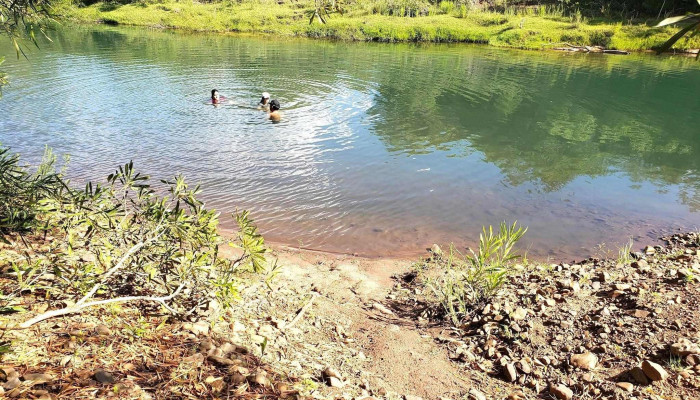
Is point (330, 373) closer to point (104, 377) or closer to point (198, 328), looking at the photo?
point (198, 328)

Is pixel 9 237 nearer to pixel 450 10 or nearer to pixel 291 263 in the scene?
pixel 291 263

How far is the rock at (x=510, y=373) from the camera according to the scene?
11.8 ft

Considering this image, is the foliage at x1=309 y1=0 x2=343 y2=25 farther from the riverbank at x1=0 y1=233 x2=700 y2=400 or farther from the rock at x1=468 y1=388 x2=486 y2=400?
the rock at x1=468 y1=388 x2=486 y2=400

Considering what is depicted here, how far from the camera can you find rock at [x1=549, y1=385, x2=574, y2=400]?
10.7ft

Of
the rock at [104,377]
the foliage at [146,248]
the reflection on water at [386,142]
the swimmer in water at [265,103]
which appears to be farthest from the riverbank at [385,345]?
the swimmer in water at [265,103]

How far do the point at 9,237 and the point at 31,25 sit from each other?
2.13m

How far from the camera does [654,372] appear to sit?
319 cm

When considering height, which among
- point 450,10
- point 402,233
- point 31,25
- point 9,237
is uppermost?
point 450,10

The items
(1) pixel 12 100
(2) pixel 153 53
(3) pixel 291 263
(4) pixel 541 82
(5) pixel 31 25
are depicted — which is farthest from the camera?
(2) pixel 153 53

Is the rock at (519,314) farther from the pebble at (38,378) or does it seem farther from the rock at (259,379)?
the pebble at (38,378)

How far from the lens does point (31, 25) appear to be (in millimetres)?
3377

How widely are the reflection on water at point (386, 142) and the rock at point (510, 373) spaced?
144 inches

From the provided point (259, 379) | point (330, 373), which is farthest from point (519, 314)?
point (259, 379)

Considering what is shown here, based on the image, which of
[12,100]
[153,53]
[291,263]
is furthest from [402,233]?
[153,53]
